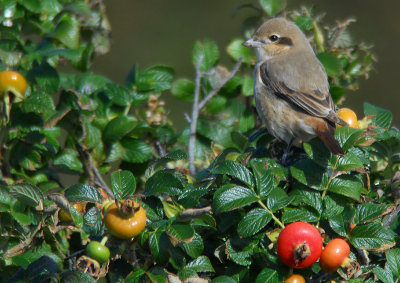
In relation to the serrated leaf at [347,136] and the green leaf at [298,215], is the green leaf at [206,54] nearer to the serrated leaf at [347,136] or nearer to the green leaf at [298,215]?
the serrated leaf at [347,136]

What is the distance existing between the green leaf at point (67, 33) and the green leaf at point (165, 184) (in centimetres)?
102

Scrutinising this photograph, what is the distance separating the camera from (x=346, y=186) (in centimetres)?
130

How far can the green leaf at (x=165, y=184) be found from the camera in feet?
4.22

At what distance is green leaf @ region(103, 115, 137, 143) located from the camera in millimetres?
1883

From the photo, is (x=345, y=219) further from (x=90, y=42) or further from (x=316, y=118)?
(x=90, y=42)

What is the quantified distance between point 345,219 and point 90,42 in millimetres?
1487

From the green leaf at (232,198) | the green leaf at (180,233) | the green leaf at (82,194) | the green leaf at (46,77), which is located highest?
the green leaf at (46,77)

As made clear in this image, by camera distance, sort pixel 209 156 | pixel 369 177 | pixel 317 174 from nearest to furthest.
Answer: pixel 317 174 → pixel 369 177 → pixel 209 156

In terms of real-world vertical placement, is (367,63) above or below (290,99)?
above

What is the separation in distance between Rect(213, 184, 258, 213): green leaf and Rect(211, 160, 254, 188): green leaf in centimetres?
3

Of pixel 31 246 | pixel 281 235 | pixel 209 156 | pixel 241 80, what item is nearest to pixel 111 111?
pixel 209 156

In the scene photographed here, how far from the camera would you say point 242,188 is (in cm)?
125

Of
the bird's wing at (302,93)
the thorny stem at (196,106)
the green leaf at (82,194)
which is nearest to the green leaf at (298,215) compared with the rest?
the green leaf at (82,194)

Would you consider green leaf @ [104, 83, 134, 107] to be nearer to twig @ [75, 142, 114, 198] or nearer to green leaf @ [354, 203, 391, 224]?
twig @ [75, 142, 114, 198]
